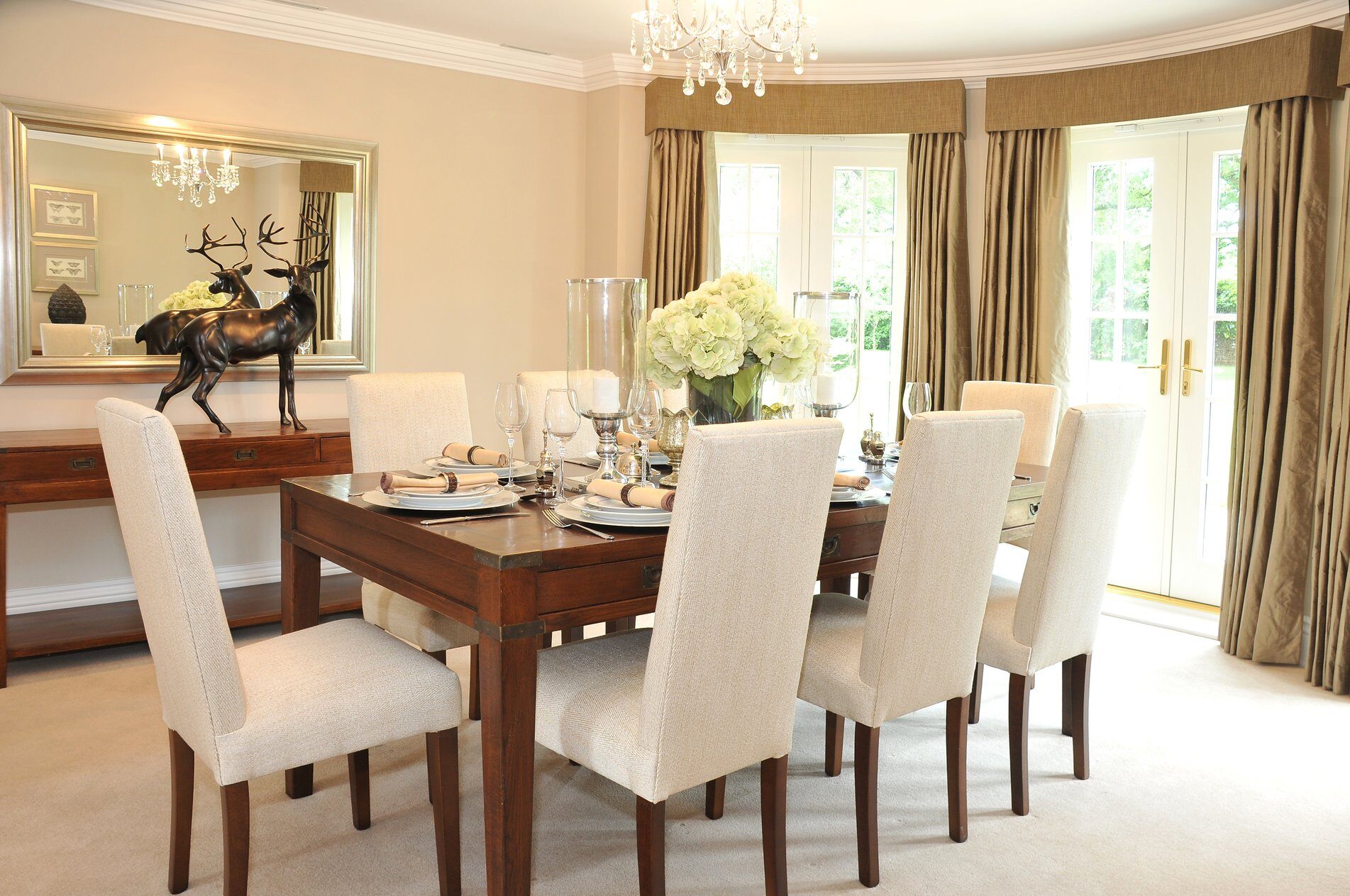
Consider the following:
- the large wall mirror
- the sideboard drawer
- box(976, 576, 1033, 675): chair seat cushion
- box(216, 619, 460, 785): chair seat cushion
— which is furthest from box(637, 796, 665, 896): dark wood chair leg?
the large wall mirror

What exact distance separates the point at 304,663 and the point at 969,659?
147 cm

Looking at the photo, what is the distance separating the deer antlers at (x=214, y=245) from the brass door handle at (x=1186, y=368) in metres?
4.00

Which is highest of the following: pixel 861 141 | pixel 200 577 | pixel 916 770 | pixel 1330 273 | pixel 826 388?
pixel 861 141

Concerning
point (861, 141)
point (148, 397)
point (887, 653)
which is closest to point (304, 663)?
point (887, 653)

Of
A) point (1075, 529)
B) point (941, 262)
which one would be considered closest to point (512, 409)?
point (1075, 529)

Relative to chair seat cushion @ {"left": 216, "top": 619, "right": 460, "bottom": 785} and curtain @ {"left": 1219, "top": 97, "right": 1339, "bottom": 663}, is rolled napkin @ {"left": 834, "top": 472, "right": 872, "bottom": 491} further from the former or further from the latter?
curtain @ {"left": 1219, "top": 97, "right": 1339, "bottom": 663}

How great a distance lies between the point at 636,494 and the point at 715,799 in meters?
0.89

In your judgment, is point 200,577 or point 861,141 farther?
point 861,141

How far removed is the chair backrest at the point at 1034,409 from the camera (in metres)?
3.68

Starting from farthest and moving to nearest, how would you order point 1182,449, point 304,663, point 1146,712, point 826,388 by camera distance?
point 1182,449 < point 1146,712 < point 826,388 < point 304,663

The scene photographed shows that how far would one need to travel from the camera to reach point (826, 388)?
3045mm

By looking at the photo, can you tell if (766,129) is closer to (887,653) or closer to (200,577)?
(887,653)

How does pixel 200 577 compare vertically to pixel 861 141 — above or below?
below

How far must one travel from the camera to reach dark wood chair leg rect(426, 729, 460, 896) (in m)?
2.26
